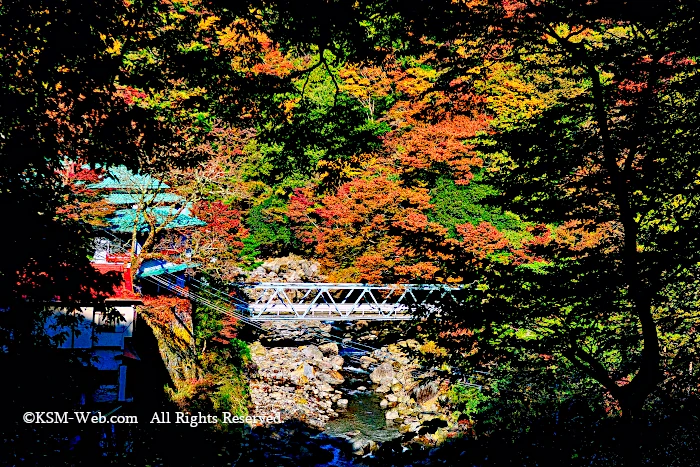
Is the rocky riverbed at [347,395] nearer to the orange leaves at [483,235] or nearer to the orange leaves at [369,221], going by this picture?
the orange leaves at [369,221]

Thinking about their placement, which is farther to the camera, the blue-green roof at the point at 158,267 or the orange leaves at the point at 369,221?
the orange leaves at the point at 369,221

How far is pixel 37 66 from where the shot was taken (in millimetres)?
3164

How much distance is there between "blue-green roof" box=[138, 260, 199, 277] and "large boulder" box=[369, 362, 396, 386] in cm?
566

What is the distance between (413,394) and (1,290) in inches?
427

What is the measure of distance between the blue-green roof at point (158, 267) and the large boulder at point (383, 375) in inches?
223

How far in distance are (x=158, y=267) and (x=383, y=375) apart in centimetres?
649

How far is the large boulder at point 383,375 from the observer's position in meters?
13.6

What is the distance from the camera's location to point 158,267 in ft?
40.8

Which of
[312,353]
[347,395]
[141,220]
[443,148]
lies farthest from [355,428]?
[443,148]

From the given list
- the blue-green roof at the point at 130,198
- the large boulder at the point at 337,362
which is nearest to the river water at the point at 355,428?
the large boulder at the point at 337,362

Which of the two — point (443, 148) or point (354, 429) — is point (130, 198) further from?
point (443, 148)

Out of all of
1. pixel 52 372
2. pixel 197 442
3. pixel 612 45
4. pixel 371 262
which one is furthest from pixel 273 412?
pixel 612 45

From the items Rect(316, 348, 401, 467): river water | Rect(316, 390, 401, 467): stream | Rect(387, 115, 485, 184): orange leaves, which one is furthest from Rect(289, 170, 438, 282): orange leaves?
Rect(316, 390, 401, 467): stream

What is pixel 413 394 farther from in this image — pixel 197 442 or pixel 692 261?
pixel 692 261
